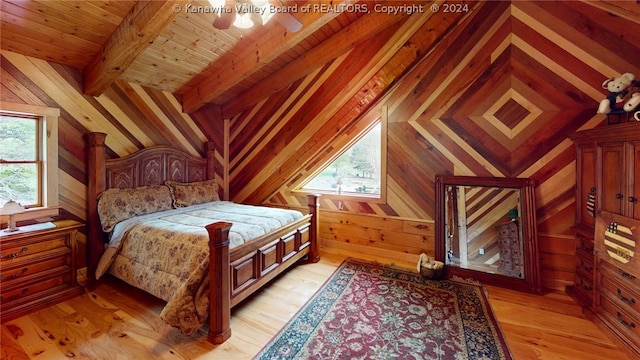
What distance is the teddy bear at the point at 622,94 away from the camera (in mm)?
1984

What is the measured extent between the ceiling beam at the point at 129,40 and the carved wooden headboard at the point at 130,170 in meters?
0.60

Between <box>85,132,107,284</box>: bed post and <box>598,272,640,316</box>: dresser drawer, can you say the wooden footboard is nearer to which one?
<box>85,132,107,284</box>: bed post

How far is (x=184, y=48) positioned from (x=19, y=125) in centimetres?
174

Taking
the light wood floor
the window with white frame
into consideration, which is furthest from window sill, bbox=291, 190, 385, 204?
the window with white frame

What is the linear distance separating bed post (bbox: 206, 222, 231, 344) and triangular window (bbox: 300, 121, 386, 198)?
2272 millimetres

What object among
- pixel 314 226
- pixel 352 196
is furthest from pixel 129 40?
pixel 352 196

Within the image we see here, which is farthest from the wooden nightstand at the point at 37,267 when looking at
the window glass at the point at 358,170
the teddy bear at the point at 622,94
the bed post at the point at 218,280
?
the teddy bear at the point at 622,94

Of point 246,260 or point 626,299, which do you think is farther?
point 246,260

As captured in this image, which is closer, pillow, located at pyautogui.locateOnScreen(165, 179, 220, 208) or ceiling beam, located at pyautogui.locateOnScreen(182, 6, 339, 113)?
ceiling beam, located at pyautogui.locateOnScreen(182, 6, 339, 113)

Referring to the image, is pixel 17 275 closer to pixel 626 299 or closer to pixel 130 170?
pixel 130 170

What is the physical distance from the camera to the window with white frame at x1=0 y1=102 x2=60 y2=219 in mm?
2461

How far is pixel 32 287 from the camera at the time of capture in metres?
2.28

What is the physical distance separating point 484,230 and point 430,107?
156 cm

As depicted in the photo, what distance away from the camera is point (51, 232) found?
92.8 inches
